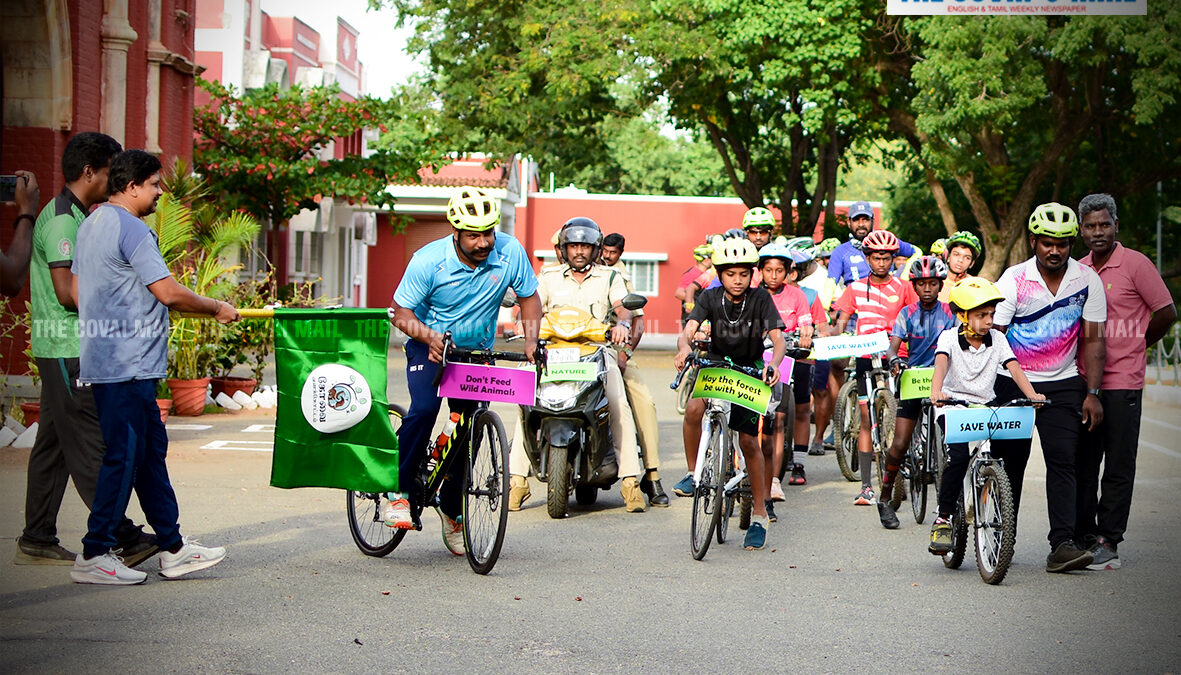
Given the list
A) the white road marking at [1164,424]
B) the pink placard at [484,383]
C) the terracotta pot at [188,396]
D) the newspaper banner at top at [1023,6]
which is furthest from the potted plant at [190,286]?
the white road marking at [1164,424]

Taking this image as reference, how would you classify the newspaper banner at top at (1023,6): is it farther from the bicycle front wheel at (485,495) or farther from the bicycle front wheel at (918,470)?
the bicycle front wheel at (485,495)

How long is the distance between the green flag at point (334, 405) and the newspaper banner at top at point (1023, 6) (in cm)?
697

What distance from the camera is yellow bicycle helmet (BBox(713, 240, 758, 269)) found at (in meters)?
9.17

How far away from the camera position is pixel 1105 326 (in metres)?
8.39

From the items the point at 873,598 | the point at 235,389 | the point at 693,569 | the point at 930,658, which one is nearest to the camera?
the point at 930,658

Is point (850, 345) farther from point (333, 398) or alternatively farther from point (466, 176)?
point (466, 176)

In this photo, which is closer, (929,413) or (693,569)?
(693,569)

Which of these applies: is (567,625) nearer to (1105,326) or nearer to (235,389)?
(1105,326)

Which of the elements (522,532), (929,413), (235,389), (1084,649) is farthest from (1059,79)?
(1084,649)

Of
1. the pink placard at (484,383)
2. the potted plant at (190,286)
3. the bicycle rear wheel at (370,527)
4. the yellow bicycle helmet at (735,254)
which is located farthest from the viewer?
the potted plant at (190,286)

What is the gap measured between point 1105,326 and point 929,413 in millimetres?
1963

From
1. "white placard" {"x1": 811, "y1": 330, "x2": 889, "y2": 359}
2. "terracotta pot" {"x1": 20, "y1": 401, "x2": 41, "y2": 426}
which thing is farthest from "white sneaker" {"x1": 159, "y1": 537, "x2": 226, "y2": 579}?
"terracotta pot" {"x1": 20, "y1": 401, "x2": 41, "y2": 426}

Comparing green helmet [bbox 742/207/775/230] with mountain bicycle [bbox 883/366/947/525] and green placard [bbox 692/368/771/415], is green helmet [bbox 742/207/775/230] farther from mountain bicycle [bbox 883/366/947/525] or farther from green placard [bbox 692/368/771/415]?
green placard [bbox 692/368/771/415]

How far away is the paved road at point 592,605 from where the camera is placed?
604 cm
